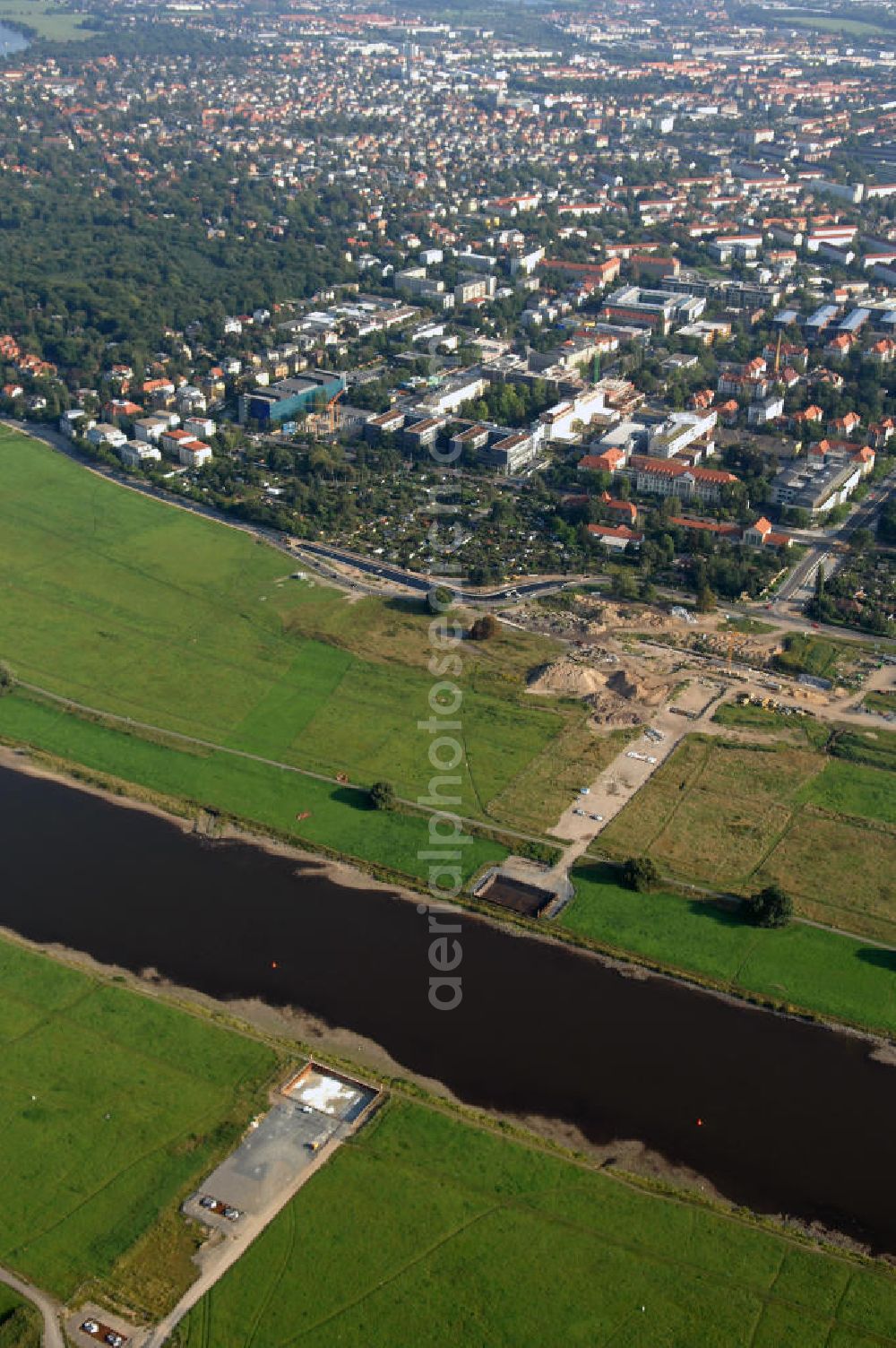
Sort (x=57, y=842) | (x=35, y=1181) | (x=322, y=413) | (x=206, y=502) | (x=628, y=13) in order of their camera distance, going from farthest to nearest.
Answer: (x=628, y=13), (x=322, y=413), (x=206, y=502), (x=57, y=842), (x=35, y=1181)

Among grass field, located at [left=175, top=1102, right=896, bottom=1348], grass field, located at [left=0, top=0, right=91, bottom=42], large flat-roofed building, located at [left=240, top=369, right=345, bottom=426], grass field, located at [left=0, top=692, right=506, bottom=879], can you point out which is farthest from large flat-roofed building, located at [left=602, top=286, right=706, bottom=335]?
grass field, located at [left=0, top=0, right=91, bottom=42]

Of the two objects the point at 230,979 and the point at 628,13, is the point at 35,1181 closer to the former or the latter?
the point at 230,979

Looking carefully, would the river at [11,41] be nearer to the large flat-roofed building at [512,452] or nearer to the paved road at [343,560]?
the paved road at [343,560]

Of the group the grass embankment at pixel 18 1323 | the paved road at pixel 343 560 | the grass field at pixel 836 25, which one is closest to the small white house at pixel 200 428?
the paved road at pixel 343 560

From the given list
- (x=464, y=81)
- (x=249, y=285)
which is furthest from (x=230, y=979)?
(x=464, y=81)

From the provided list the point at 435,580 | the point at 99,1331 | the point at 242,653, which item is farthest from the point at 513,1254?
the point at 435,580

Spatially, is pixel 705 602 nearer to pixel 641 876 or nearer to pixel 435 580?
pixel 435 580
